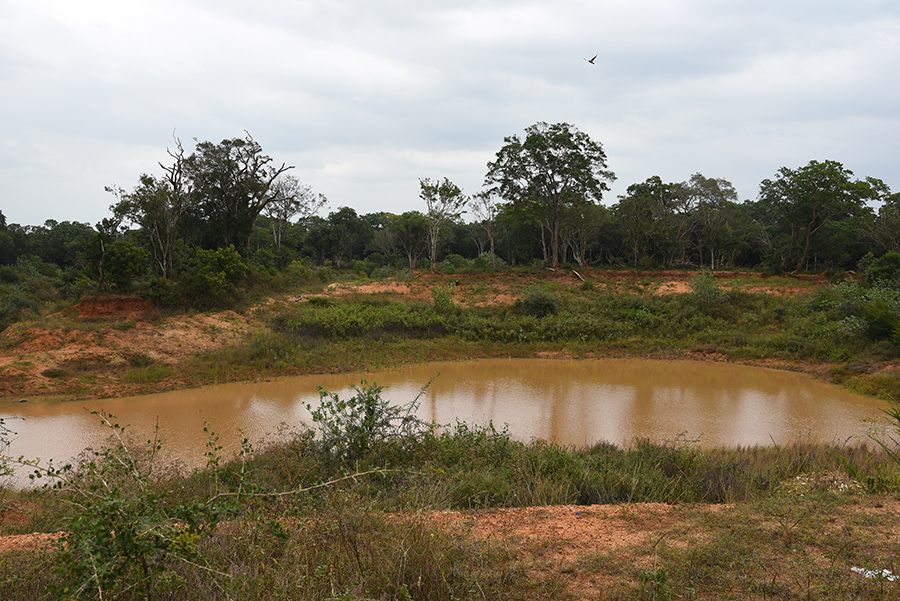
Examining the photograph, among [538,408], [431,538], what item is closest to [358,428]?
[431,538]

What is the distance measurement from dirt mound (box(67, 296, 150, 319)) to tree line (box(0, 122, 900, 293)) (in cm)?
61

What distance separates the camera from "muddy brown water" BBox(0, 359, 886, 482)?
950cm

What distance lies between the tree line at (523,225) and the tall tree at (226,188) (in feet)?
0.15

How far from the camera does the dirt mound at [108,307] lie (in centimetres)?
1834

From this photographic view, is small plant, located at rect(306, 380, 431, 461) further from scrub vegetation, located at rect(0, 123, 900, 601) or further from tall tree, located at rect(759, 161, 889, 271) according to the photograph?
tall tree, located at rect(759, 161, 889, 271)

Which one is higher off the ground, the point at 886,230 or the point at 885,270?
the point at 886,230

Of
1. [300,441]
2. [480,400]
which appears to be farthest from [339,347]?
[300,441]

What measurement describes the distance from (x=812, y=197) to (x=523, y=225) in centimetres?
1769

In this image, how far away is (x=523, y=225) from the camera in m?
39.3

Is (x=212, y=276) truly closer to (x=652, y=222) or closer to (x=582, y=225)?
(x=582, y=225)

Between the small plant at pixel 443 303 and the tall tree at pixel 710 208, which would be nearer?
the small plant at pixel 443 303

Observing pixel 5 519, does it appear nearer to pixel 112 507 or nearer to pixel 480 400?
pixel 112 507

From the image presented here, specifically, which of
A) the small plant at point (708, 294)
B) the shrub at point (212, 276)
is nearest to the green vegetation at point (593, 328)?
the small plant at point (708, 294)

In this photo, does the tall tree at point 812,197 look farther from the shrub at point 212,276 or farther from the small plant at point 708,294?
the shrub at point 212,276
